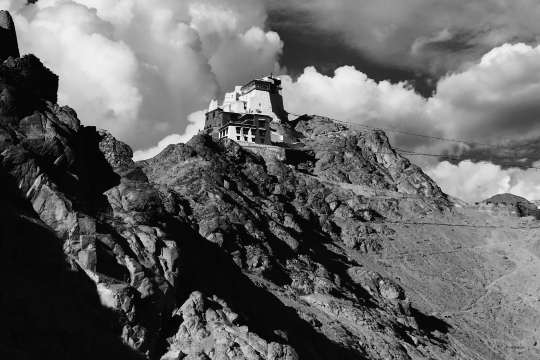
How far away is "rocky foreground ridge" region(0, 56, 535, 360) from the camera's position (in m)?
37.8

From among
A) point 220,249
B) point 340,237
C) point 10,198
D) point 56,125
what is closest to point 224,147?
point 340,237

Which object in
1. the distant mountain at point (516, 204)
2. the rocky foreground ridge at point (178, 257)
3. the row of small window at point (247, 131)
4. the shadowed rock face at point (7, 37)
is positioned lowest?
the rocky foreground ridge at point (178, 257)

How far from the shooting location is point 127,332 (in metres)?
39.1

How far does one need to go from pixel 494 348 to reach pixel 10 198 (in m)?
56.0

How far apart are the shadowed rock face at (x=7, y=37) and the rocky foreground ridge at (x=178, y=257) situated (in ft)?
8.70

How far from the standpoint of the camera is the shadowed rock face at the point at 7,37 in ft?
168

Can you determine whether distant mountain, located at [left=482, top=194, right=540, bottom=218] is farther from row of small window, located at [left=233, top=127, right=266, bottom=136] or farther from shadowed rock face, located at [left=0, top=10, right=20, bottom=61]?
shadowed rock face, located at [left=0, top=10, right=20, bottom=61]

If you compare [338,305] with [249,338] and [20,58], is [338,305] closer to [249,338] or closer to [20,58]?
[249,338]

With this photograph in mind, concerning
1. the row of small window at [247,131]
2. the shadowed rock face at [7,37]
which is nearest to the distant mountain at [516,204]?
the row of small window at [247,131]

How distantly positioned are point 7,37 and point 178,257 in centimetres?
2169

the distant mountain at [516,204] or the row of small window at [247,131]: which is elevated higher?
the row of small window at [247,131]

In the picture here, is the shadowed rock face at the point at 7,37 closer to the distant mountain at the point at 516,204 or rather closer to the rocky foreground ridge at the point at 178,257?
the rocky foreground ridge at the point at 178,257

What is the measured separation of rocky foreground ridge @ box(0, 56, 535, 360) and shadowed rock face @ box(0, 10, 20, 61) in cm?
265

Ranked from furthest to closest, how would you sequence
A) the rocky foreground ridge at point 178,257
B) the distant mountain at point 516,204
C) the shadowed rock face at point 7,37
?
the distant mountain at point 516,204
the shadowed rock face at point 7,37
the rocky foreground ridge at point 178,257
